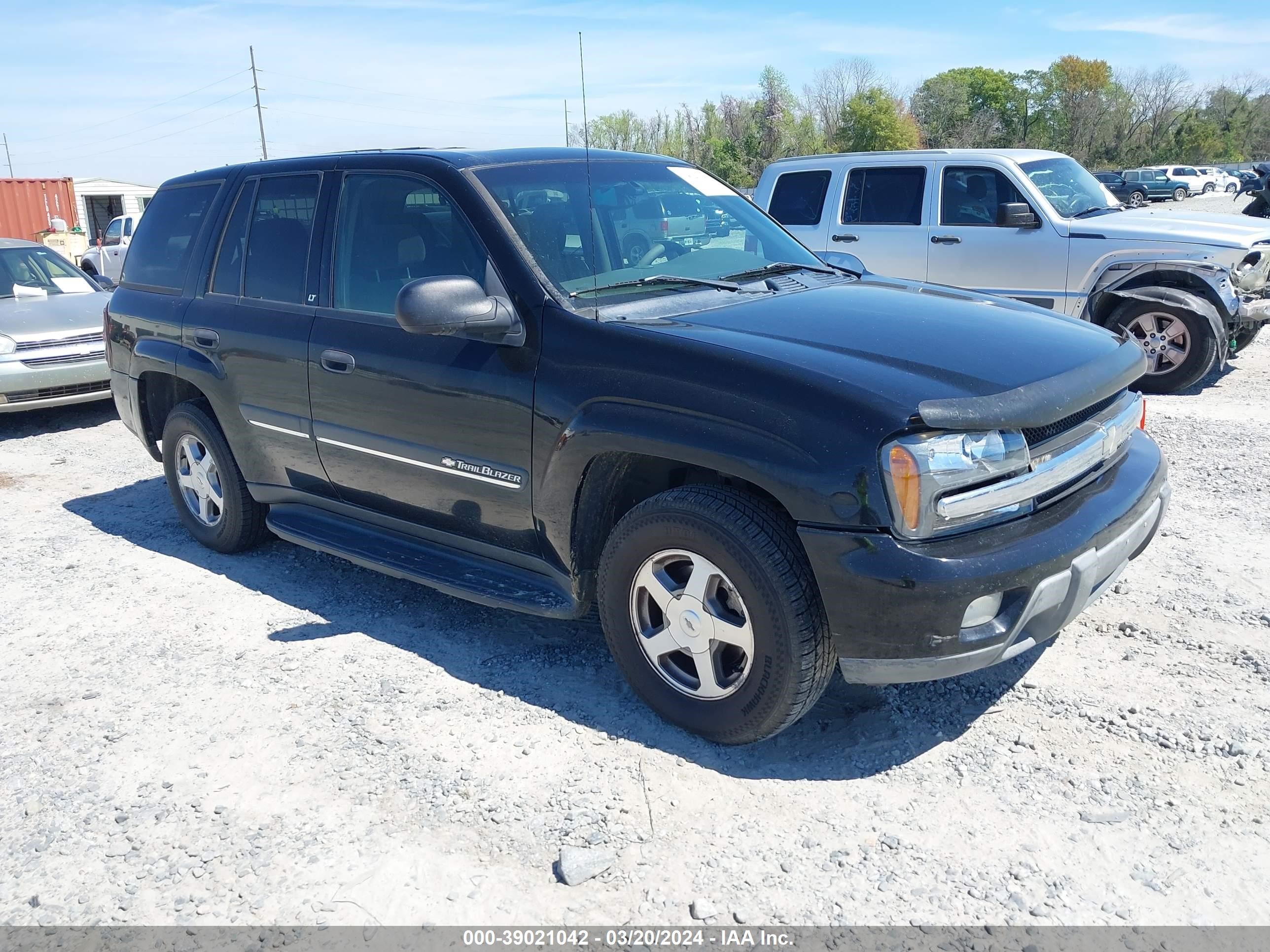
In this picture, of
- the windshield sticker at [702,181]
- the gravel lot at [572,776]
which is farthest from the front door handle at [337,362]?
the windshield sticker at [702,181]

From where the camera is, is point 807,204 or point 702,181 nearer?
point 702,181

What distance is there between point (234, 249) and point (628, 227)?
6.65ft

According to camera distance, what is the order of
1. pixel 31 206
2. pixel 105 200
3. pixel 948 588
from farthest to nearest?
pixel 105 200 < pixel 31 206 < pixel 948 588

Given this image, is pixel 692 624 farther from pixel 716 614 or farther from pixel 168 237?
pixel 168 237

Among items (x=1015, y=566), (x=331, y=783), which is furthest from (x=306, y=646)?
(x=1015, y=566)

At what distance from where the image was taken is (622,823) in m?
2.87

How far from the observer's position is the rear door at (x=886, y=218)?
351 inches

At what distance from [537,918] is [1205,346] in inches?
291

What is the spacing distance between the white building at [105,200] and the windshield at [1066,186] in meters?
37.6

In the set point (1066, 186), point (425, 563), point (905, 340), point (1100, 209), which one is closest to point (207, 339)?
point (425, 563)

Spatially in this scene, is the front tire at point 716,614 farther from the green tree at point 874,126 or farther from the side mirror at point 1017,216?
the green tree at point 874,126

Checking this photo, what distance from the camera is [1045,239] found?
8.34m

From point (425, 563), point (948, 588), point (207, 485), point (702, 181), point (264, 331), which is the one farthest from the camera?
point (207, 485)

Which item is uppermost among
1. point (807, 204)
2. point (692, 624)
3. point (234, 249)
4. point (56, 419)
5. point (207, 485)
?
point (234, 249)
